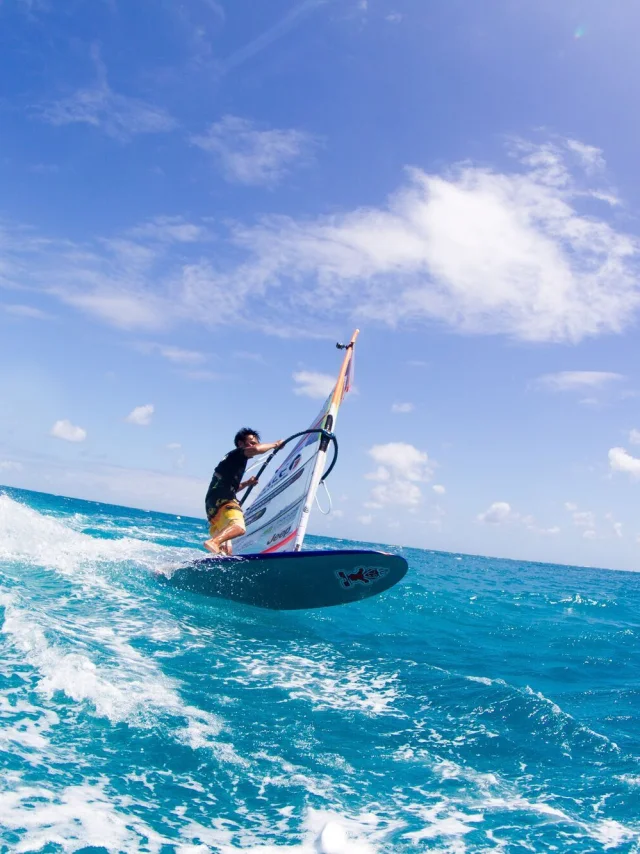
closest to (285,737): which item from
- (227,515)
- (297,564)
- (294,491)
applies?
(297,564)

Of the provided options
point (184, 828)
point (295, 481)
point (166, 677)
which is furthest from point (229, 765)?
point (295, 481)

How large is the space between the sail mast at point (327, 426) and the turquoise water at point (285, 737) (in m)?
1.81

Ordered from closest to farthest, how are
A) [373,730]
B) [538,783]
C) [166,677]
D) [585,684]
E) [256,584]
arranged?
[538,783] → [373,730] → [166,677] → [585,684] → [256,584]

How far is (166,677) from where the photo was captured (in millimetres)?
6062

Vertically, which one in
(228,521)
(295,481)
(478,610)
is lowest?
(478,610)

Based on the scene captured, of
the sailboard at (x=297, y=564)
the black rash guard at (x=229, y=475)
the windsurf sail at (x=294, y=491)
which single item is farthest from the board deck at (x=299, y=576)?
the black rash guard at (x=229, y=475)

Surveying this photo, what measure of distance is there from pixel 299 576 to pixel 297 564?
30 centimetres

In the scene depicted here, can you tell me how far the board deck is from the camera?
898 cm

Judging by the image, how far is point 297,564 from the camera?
29.8ft

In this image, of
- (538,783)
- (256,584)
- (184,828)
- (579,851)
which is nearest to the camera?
(184,828)

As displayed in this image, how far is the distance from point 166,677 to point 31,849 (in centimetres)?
306

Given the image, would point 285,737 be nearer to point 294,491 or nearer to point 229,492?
point 229,492

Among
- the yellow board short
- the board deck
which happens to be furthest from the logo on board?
the yellow board short

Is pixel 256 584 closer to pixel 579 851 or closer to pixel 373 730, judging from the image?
pixel 373 730
